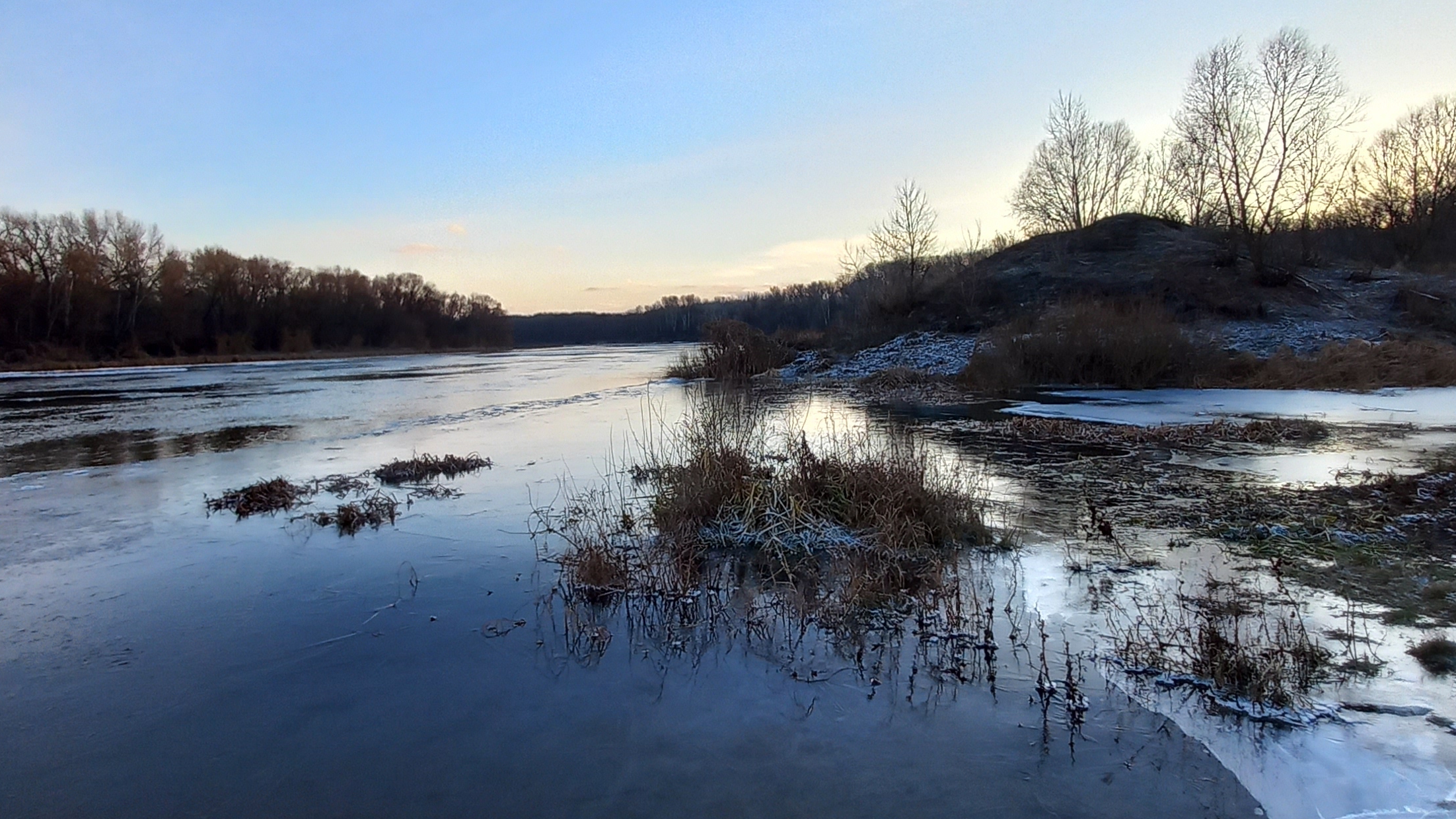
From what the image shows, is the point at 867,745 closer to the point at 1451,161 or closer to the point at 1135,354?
the point at 1135,354

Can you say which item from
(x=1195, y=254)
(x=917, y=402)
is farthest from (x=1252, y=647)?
(x=1195, y=254)

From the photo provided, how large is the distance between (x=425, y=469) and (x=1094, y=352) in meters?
18.4

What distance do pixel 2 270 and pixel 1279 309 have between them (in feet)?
262

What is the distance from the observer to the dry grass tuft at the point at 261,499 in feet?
29.6

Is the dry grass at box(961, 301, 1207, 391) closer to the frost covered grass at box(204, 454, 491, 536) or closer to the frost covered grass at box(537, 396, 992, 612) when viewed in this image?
the frost covered grass at box(537, 396, 992, 612)

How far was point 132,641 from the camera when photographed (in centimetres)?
531

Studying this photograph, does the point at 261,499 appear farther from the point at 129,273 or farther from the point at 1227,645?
the point at 129,273

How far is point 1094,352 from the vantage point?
21.6 meters

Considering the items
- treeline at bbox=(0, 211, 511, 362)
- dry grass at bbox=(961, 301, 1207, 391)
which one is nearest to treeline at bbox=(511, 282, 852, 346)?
treeline at bbox=(0, 211, 511, 362)

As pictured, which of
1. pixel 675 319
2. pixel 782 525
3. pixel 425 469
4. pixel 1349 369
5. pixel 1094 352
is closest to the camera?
pixel 782 525

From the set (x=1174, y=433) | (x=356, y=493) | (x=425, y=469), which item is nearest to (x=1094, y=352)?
(x=1174, y=433)

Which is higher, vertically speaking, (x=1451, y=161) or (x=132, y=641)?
(x=1451, y=161)

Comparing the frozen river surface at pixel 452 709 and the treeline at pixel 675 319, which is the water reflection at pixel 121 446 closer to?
the frozen river surface at pixel 452 709

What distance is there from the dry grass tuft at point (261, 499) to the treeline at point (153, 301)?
59.4 metres
